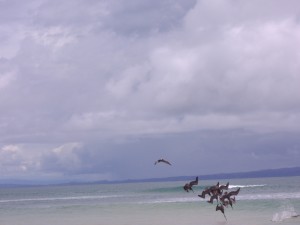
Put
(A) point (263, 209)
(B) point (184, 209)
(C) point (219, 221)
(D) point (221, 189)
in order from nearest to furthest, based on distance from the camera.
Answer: (D) point (221, 189)
(C) point (219, 221)
(A) point (263, 209)
(B) point (184, 209)

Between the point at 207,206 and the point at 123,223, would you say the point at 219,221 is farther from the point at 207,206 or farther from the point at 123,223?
the point at 207,206

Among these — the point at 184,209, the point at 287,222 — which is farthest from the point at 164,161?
the point at 184,209

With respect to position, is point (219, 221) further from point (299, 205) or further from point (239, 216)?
point (299, 205)

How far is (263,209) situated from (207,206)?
4.96 meters

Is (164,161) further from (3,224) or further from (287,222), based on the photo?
(3,224)

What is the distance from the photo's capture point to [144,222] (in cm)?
3127

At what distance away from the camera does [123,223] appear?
3150 cm

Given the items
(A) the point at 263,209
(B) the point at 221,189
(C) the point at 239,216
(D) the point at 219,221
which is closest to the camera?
(B) the point at 221,189

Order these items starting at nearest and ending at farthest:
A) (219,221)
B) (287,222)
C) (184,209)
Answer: (287,222) → (219,221) → (184,209)

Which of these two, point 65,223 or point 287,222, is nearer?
point 287,222

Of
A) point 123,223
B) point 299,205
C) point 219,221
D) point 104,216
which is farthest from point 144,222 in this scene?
point 299,205

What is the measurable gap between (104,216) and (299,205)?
12.8 m

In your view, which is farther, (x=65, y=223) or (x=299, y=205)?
(x=299, y=205)

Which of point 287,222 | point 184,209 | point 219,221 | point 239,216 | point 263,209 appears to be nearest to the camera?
point 287,222
